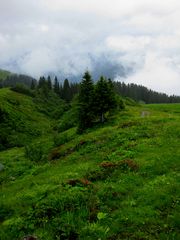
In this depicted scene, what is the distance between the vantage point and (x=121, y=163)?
28.9 m

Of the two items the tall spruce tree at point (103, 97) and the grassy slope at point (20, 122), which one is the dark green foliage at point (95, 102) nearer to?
the tall spruce tree at point (103, 97)

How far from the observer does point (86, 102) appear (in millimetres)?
66250

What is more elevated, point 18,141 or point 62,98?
point 62,98

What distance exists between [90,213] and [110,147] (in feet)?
64.2

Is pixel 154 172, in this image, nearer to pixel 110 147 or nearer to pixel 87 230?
pixel 87 230

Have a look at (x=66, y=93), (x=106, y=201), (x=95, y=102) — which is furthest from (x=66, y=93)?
(x=106, y=201)

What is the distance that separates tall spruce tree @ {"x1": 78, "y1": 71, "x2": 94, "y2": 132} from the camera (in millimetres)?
65125

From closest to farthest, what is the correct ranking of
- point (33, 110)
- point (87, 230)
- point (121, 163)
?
point (87, 230), point (121, 163), point (33, 110)

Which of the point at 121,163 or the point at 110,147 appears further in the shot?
the point at 110,147

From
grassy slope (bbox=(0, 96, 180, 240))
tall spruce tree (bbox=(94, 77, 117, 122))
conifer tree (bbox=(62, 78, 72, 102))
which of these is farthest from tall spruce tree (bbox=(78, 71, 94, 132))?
conifer tree (bbox=(62, 78, 72, 102))

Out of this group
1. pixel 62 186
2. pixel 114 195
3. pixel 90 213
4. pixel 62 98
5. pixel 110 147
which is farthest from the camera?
pixel 62 98

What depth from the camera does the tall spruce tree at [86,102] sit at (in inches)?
2564

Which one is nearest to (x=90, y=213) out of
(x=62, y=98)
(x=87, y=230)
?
(x=87, y=230)

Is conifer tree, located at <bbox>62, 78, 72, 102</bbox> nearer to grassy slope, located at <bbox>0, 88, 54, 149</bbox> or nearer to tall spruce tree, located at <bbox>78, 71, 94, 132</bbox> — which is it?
grassy slope, located at <bbox>0, 88, 54, 149</bbox>
